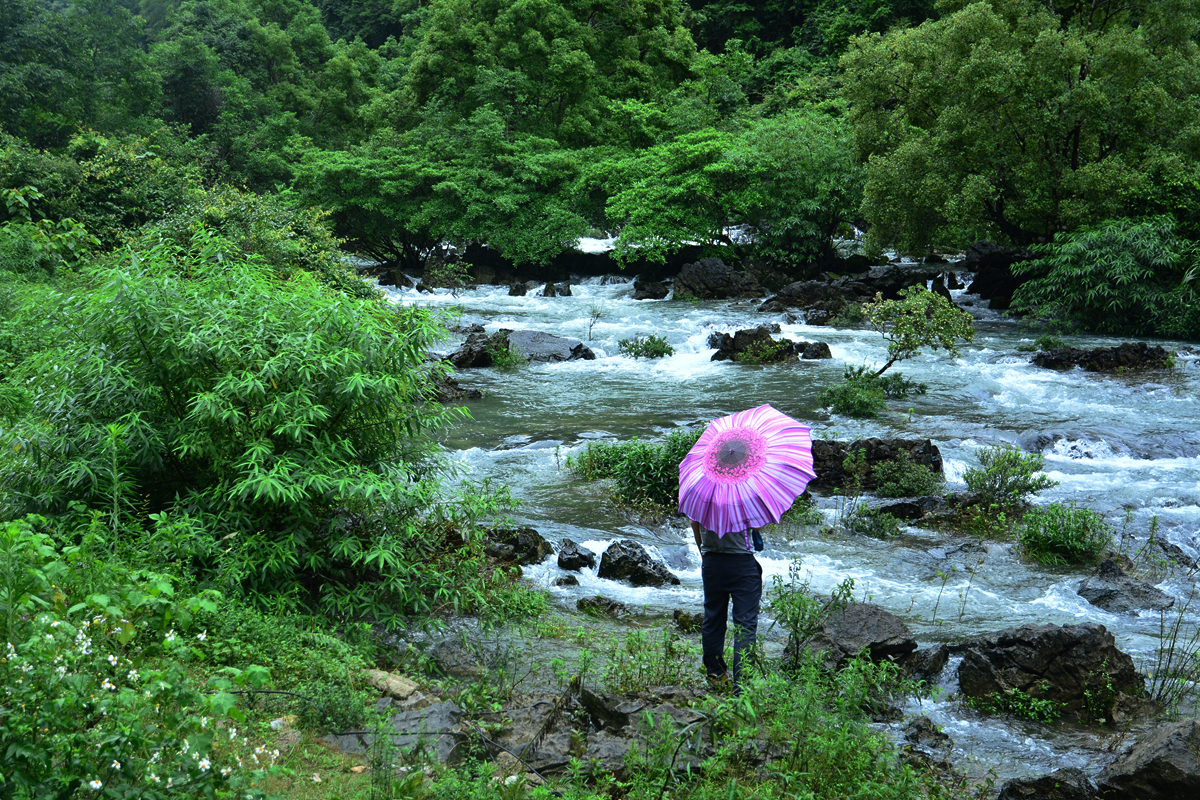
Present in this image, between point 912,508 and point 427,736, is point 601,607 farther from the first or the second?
point 912,508

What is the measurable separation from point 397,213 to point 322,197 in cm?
304

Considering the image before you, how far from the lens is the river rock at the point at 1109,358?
53.7 feet

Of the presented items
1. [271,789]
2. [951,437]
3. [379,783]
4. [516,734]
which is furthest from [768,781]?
[951,437]

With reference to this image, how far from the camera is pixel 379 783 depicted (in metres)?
3.22

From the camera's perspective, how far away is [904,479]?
967 cm

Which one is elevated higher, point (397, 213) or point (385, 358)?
point (397, 213)

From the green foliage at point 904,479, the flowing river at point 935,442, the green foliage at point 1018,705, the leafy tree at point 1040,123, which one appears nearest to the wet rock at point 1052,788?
the flowing river at point 935,442

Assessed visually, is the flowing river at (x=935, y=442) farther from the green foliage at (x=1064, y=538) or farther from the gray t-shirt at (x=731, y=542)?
the gray t-shirt at (x=731, y=542)

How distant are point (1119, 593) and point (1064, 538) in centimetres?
100

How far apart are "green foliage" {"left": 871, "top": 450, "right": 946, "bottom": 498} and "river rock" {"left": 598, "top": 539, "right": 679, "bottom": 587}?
3.50 m

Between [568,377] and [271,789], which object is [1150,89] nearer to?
[568,377]

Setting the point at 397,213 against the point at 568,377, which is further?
the point at 397,213

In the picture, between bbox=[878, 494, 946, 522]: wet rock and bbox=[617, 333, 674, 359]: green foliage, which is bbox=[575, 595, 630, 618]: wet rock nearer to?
bbox=[878, 494, 946, 522]: wet rock

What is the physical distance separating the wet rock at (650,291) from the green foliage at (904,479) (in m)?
18.3
